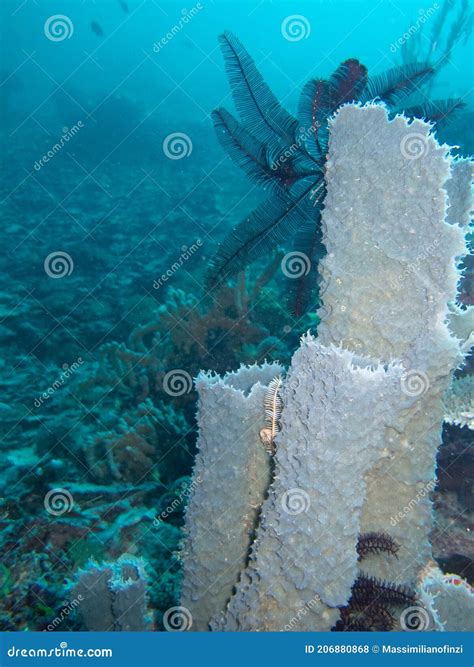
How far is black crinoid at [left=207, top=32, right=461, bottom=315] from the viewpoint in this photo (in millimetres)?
3920

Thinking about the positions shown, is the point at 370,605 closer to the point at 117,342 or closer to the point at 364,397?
the point at 364,397

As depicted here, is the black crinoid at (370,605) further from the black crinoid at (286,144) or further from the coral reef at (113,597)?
the black crinoid at (286,144)

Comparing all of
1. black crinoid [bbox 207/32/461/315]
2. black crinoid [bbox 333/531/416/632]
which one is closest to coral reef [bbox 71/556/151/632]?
black crinoid [bbox 333/531/416/632]

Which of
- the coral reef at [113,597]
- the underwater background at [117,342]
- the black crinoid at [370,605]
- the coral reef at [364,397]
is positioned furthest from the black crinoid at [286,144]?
the coral reef at [113,597]

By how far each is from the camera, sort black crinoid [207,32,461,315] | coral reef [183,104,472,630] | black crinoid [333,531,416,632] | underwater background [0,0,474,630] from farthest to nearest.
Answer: black crinoid [207,32,461,315], underwater background [0,0,474,630], black crinoid [333,531,416,632], coral reef [183,104,472,630]

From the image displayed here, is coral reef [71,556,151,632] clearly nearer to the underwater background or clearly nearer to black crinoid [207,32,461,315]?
the underwater background

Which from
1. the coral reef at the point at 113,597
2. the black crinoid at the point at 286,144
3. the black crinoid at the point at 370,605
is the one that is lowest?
the coral reef at the point at 113,597

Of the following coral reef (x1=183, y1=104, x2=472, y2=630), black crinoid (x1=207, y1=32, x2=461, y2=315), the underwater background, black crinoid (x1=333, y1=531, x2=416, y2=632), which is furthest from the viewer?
black crinoid (x1=207, y1=32, x2=461, y2=315)

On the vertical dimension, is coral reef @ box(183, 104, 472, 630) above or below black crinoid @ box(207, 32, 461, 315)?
below

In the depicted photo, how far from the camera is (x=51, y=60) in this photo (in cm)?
5912

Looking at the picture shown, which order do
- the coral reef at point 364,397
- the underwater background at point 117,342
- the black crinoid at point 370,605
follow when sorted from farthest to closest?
the underwater background at point 117,342 < the black crinoid at point 370,605 < the coral reef at point 364,397

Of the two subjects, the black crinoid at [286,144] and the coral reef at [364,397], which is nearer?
the coral reef at [364,397]

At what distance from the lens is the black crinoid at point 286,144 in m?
3.92

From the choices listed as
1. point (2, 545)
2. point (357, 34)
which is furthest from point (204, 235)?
point (357, 34)
